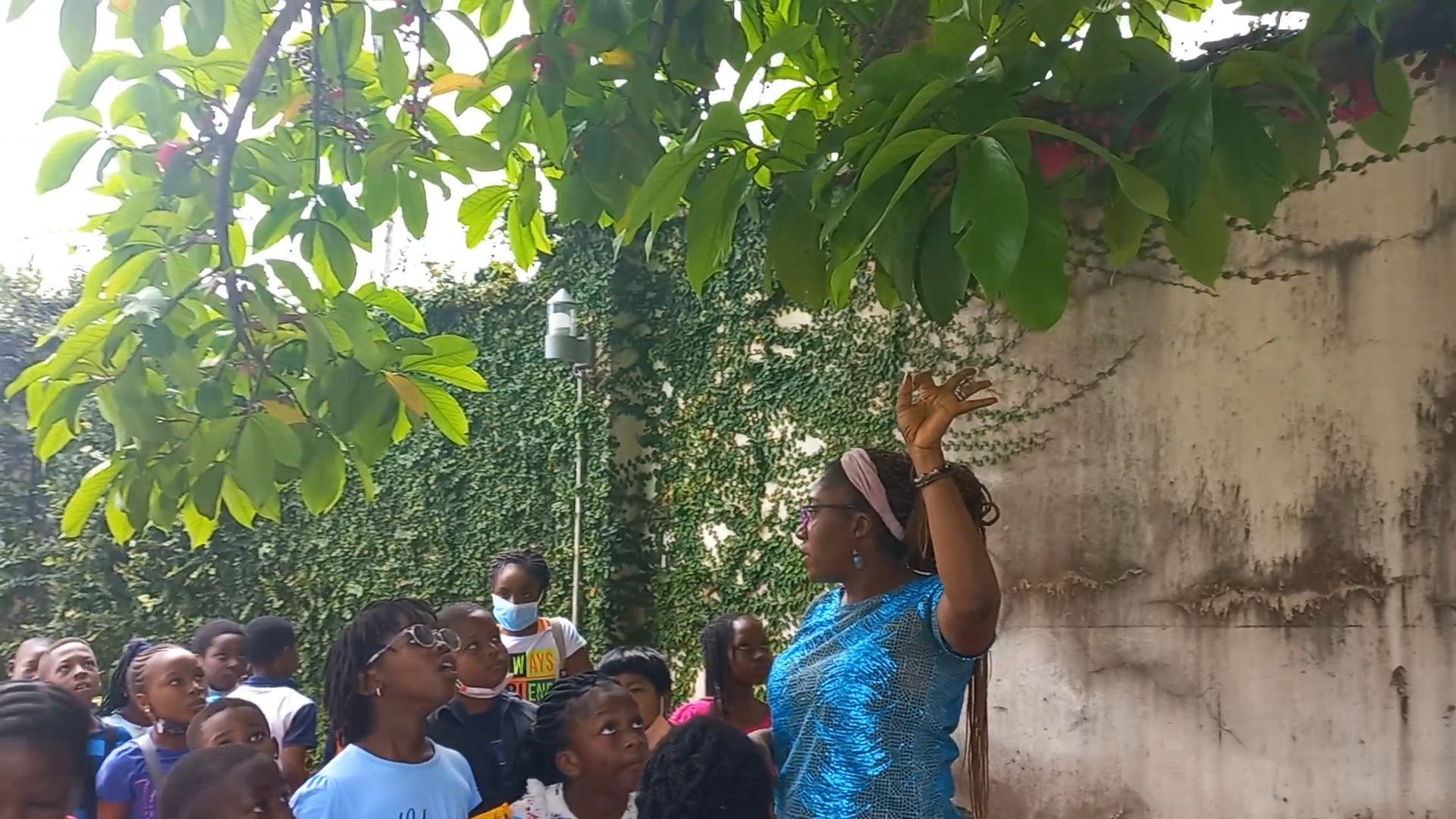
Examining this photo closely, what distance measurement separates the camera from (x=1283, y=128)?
164 cm

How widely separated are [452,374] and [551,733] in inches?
38.1

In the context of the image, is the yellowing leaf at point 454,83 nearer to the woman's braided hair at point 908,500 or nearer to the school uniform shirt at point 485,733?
the woman's braided hair at point 908,500

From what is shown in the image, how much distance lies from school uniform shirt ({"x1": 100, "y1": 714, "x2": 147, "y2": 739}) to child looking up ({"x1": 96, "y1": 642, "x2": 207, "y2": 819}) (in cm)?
6

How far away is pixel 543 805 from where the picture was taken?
2631 mm

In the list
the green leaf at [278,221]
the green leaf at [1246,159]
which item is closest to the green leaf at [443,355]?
the green leaf at [278,221]

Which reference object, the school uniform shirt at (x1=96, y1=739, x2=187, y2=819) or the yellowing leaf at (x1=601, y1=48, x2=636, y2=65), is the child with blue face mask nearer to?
the school uniform shirt at (x1=96, y1=739, x2=187, y2=819)

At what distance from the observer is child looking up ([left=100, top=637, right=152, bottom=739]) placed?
12.5 feet

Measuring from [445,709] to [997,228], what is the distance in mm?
2653

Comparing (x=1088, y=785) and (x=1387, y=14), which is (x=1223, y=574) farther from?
(x=1387, y=14)

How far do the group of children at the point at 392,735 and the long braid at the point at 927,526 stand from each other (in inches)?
18.1

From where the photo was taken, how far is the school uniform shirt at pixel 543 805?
8.52 ft

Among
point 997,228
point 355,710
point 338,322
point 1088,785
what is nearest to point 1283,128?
point 997,228

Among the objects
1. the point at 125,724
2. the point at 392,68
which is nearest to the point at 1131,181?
the point at 392,68

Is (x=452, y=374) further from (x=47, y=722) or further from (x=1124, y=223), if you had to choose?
(x=1124, y=223)
